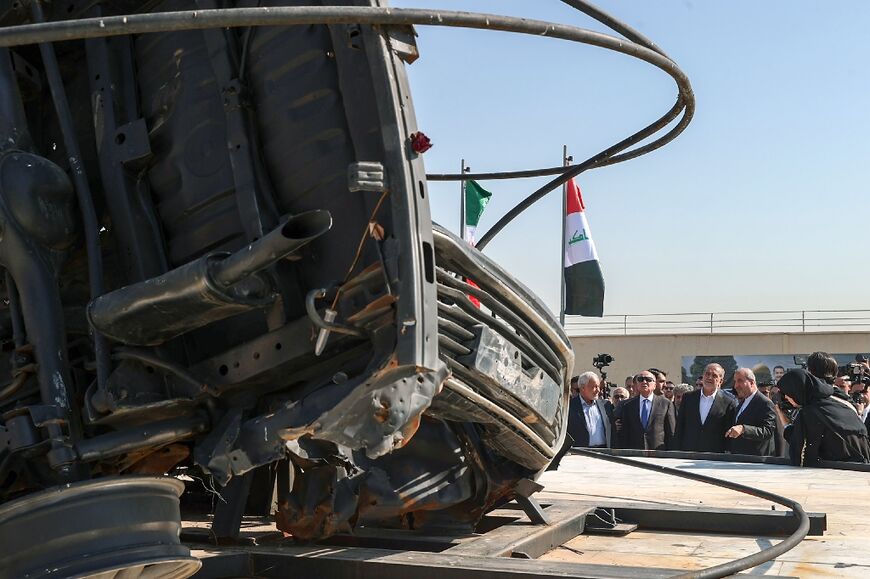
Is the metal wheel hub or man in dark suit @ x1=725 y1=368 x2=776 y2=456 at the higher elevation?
the metal wheel hub

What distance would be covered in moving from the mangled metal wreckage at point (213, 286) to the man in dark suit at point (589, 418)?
22.4 feet

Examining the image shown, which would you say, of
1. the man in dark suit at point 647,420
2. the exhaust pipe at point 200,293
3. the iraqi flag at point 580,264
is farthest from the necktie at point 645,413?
the exhaust pipe at point 200,293

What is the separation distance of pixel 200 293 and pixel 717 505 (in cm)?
399

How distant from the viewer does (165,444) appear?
413cm

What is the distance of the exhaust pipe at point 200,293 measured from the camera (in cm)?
362

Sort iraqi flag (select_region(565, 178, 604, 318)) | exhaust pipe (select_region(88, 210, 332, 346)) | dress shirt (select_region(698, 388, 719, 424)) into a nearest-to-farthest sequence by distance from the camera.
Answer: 1. exhaust pipe (select_region(88, 210, 332, 346))
2. dress shirt (select_region(698, 388, 719, 424))
3. iraqi flag (select_region(565, 178, 604, 318))

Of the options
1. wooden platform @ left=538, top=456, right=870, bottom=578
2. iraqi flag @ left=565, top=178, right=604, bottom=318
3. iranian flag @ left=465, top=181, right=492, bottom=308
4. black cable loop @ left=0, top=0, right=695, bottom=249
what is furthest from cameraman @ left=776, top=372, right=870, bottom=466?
iranian flag @ left=465, top=181, right=492, bottom=308

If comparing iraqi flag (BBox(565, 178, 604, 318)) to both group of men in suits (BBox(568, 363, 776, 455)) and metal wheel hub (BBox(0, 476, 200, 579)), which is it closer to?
group of men in suits (BBox(568, 363, 776, 455))

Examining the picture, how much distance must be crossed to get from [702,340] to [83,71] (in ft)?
89.4

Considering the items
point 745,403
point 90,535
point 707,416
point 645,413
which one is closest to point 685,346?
point 645,413

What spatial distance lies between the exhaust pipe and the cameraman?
611 cm

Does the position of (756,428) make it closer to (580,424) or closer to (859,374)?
(580,424)

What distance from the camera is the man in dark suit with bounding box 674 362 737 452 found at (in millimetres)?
11641

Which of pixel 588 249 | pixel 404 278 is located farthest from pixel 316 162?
pixel 588 249
